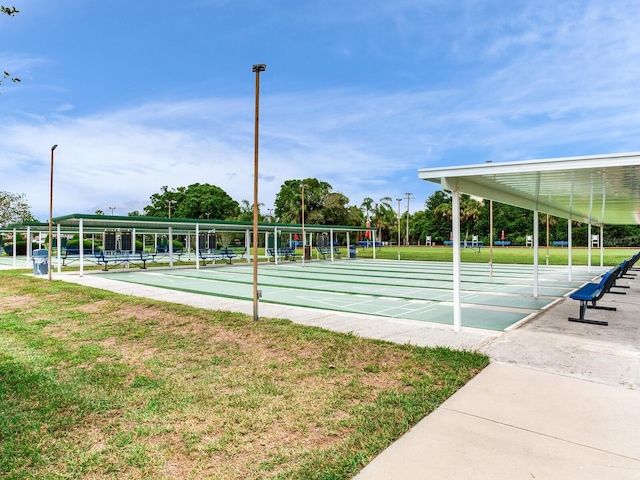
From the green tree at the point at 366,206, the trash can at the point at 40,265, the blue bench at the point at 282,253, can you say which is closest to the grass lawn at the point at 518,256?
the blue bench at the point at 282,253

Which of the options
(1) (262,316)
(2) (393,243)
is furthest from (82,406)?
(2) (393,243)

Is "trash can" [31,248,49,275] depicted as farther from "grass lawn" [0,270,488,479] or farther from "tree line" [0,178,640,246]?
"tree line" [0,178,640,246]

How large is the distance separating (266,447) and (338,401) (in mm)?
997

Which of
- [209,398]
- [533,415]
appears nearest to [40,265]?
[209,398]

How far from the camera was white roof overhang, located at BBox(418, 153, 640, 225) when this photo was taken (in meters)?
5.44

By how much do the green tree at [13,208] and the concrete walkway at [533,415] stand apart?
52286 mm

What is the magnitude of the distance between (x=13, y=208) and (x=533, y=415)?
55735mm

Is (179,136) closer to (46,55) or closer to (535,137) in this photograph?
(46,55)

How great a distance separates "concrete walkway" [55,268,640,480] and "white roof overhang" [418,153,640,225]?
8.20ft

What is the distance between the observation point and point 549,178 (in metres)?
6.72

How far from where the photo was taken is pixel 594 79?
66.4 feet

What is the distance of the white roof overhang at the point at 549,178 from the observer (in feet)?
17.8

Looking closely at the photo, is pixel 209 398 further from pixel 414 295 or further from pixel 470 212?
pixel 470 212

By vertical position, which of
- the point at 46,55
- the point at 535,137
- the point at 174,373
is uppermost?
the point at 535,137
